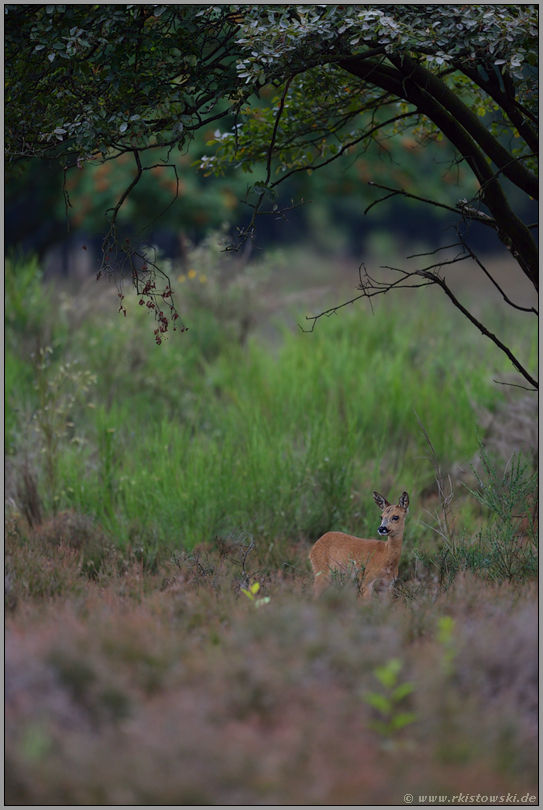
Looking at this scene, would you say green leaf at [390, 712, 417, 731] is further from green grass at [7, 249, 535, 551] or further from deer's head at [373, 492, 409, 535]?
green grass at [7, 249, 535, 551]

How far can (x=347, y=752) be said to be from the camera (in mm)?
2123

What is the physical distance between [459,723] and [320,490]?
11.3 ft

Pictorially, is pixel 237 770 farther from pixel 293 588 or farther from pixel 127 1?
pixel 127 1

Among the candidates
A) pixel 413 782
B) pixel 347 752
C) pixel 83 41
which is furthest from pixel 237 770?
pixel 83 41

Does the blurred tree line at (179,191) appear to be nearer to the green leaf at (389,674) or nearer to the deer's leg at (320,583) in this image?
the deer's leg at (320,583)

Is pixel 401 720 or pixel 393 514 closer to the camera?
pixel 401 720

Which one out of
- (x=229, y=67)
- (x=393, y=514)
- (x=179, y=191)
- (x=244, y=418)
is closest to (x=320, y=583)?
(x=393, y=514)

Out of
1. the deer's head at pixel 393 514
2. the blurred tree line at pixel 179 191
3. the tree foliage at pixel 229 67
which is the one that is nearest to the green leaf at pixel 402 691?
the deer's head at pixel 393 514

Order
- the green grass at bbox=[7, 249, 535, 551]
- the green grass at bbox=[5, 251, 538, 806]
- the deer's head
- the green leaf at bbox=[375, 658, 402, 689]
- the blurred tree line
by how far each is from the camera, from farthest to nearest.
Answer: the blurred tree line < the green grass at bbox=[7, 249, 535, 551] < the deer's head < the green leaf at bbox=[375, 658, 402, 689] < the green grass at bbox=[5, 251, 538, 806]

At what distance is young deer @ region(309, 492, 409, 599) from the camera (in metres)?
3.88

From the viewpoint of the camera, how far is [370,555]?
12.9ft

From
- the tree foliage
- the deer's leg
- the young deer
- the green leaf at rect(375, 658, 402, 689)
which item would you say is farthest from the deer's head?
the green leaf at rect(375, 658, 402, 689)

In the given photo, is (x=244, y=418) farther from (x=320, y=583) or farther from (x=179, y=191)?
(x=179, y=191)

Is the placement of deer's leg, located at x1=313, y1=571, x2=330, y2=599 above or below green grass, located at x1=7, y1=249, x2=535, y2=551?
below
